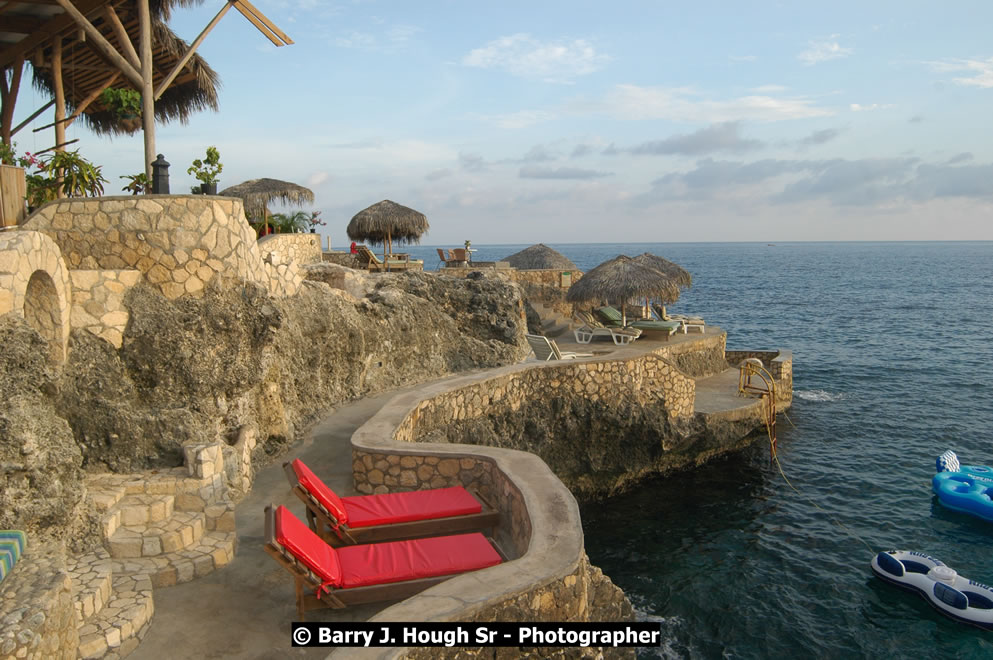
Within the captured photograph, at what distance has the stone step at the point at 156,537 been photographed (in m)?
6.23

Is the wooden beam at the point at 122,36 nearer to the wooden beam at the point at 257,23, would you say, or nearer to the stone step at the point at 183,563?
the wooden beam at the point at 257,23

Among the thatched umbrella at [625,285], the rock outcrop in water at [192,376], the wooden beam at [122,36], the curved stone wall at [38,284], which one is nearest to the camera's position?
the rock outcrop in water at [192,376]

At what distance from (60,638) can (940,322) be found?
171ft

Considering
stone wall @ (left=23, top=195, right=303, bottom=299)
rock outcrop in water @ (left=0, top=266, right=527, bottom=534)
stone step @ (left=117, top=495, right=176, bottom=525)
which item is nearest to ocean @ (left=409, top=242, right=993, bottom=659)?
rock outcrop in water @ (left=0, top=266, right=527, bottom=534)

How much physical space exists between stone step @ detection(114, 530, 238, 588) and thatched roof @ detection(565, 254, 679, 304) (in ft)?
56.4

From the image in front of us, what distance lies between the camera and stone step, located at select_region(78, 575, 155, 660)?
190 inches

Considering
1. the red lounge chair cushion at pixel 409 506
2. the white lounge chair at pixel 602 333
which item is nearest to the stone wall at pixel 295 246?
the red lounge chair cushion at pixel 409 506

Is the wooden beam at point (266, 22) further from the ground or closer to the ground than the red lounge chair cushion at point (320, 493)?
further from the ground

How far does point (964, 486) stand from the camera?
14.8 meters

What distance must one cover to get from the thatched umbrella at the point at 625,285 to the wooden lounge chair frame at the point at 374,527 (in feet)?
52.7

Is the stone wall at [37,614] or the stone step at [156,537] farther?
the stone step at [156,537]

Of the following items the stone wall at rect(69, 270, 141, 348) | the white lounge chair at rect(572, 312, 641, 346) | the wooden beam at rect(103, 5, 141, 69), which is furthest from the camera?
the white lounge chair at rect(572, 312, 641, 346)

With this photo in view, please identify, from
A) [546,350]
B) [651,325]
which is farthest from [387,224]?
[651,325]

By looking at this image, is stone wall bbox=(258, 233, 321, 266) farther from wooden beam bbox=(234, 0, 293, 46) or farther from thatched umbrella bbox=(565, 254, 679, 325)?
thatched umbrella bbox=(565, 254, 679, 325)
